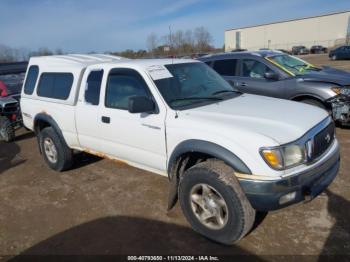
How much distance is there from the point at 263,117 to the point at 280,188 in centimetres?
80

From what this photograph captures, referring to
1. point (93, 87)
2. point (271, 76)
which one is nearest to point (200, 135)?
point (93, 87)

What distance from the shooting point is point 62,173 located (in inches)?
215

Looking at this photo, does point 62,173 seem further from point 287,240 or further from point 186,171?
point 287,240

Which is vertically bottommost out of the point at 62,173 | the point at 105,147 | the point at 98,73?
the point at 62,173

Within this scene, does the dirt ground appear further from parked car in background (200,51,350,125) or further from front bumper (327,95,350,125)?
parked car in background (200,51,350,125)

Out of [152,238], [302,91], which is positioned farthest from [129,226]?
[302,91]

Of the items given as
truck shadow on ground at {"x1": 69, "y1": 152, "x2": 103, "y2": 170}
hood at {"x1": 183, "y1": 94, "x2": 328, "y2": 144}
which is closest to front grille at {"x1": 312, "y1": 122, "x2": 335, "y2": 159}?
hood at {"x1": 183, "y1": 94, "x2": 328, "y2": 144}

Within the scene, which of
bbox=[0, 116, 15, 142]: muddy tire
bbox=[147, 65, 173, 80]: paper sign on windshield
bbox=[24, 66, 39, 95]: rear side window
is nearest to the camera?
bbox=[147, 65, 173, 80]: paper sign on windshield

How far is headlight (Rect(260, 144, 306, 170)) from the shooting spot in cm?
279

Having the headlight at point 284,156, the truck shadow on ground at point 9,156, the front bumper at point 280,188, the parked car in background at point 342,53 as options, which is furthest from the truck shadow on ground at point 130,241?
the parked car in background at point 342,53

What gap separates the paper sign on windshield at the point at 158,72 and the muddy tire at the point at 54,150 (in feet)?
7.14

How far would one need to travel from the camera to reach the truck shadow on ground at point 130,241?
3229 millimetres

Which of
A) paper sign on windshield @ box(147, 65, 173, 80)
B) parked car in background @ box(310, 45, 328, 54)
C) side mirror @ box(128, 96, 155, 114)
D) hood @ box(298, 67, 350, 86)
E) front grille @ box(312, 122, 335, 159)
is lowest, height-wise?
parked car in background @ box(310, 45, 328, 54)

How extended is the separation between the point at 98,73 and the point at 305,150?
2.90 m
